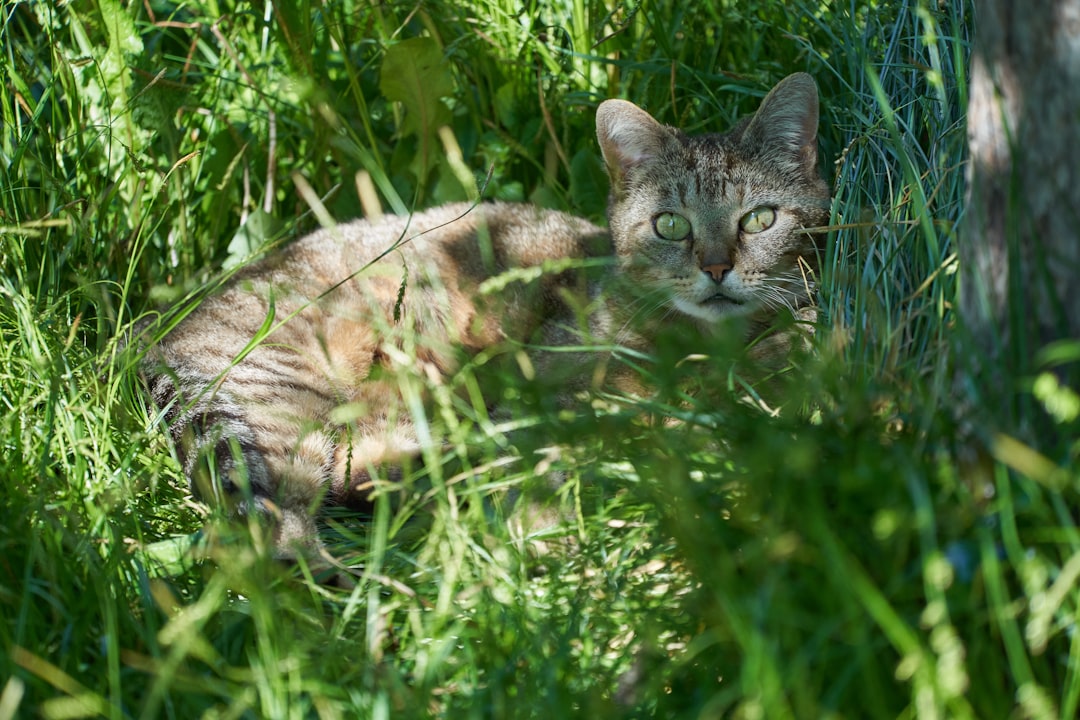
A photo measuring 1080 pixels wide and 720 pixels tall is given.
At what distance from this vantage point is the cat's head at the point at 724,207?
310 cm

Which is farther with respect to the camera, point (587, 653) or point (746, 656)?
point (587, 653)

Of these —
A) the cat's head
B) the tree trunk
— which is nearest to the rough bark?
the tree trunk

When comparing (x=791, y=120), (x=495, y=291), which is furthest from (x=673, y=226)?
(x=495, y=291)

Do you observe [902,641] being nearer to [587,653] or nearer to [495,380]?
[587,653]

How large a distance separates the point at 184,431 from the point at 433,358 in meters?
0.94

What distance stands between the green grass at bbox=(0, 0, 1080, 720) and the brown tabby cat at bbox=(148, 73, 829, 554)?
0.51 feet

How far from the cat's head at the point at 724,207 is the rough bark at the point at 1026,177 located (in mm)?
1200

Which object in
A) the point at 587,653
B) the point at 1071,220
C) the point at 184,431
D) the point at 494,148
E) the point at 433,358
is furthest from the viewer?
the point at 494,148

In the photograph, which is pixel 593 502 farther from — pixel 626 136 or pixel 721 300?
pixel 626 136

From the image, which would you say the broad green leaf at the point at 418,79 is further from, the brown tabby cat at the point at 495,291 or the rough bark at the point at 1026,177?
the rough bark at the point at 1026,177

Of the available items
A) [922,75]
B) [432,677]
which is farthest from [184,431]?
[922,75]

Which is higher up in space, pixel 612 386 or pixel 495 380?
pixel 495 380

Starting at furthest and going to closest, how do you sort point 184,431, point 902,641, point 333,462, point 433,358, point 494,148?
1. point 494,148
2. point 433,358
3. point 333,462
4. point 184,431
5. point 902,641

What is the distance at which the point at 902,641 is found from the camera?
1.40 metres
